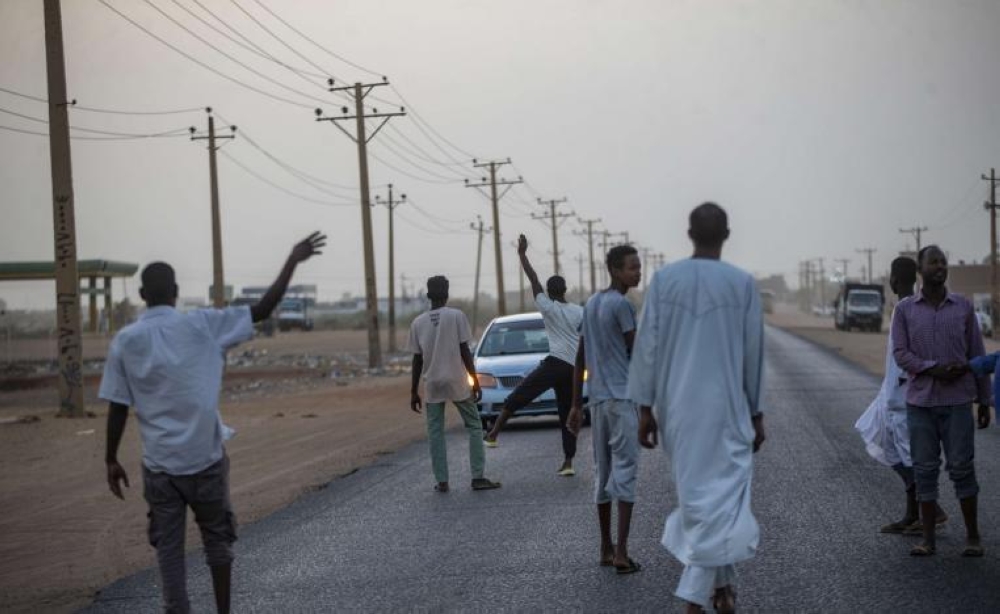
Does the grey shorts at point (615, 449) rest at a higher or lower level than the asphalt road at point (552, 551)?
higher

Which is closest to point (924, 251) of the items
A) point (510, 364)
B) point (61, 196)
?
point (510, 364)

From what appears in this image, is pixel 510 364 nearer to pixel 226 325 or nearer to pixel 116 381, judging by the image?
pixel 226 325

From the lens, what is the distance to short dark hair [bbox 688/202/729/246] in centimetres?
619

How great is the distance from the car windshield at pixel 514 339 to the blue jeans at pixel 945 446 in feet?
35.2

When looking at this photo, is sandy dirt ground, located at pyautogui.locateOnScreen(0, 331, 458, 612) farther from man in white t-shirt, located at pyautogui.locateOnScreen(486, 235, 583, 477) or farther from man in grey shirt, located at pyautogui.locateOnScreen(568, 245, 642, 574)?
man in grey shirt, located at pyautogui.locateOnScreen(568, 245, 642, 574)

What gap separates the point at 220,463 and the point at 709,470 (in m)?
2.32

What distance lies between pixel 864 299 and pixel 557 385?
209 ft

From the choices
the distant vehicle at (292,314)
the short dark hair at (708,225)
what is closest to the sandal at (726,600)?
the short dark hair at (708,225)

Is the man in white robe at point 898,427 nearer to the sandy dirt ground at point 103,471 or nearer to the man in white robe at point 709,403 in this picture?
the man in white robe at point 709,403

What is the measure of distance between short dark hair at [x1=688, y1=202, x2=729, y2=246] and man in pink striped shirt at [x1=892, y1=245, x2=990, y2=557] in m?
2.34

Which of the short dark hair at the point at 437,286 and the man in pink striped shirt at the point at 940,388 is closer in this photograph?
the man in pink striped shirt at the point at 940,388

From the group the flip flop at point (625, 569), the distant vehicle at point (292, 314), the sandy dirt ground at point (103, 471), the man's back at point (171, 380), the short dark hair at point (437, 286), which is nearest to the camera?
the man's back at point (171, 380)

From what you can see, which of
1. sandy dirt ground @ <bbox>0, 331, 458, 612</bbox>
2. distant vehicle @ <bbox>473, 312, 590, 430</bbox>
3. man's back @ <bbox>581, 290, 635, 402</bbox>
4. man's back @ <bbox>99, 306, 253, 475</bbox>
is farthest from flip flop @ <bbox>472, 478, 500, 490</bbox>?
man's back @ <bbox>99, 306, 253, 475</bbox>

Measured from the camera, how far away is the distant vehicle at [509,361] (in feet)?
58.5
